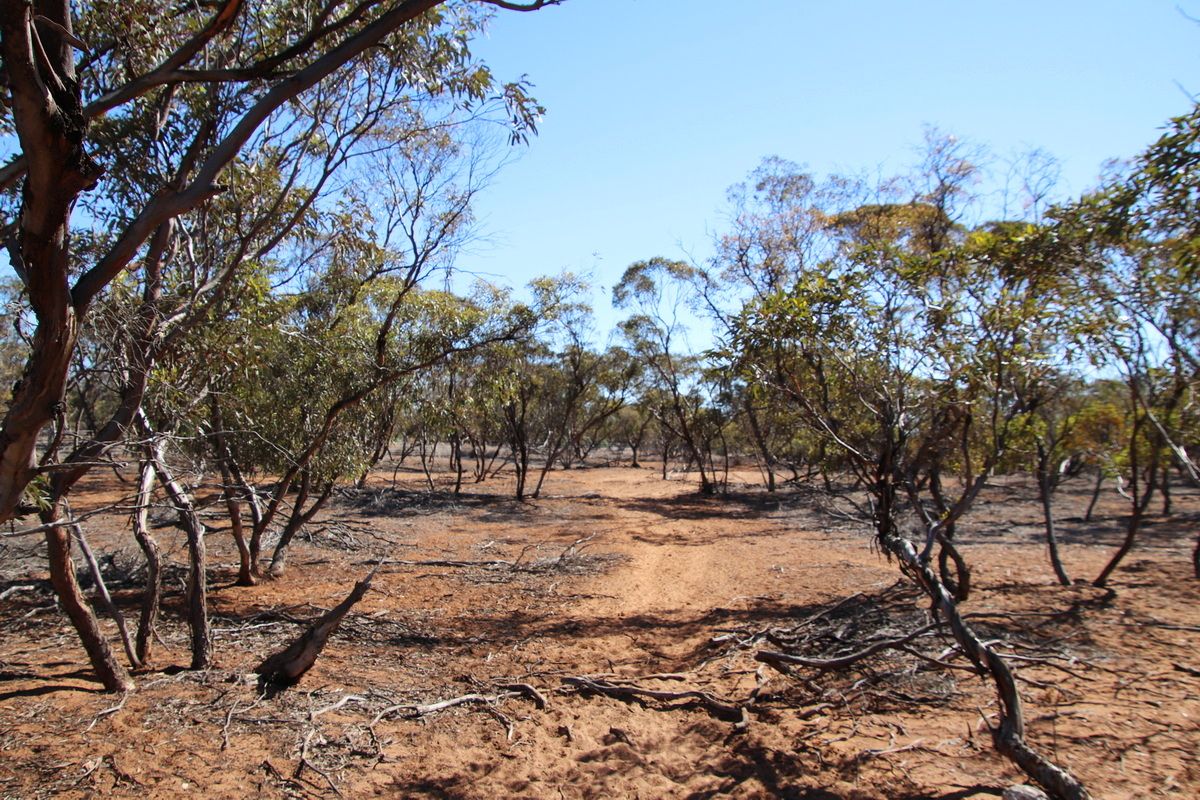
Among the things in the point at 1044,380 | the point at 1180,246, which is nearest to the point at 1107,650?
the point at 1044,380

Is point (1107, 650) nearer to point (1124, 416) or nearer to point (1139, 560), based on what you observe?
point (1124, 416)

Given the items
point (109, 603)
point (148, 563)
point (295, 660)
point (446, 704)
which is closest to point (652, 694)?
point (446, 704)

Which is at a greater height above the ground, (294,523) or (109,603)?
(294,523)

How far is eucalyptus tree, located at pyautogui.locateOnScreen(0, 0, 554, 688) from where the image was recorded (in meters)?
2.46

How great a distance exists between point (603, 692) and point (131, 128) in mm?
6302

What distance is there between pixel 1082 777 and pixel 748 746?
2.09 m

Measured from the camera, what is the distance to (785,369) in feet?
26.1

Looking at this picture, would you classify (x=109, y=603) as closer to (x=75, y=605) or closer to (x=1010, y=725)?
(x=75, y=605)

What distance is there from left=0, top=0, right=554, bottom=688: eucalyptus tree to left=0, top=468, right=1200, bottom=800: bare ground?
128 centimetres

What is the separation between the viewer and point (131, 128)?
18.7ft

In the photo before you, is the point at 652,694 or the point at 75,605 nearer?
the point at 75,605

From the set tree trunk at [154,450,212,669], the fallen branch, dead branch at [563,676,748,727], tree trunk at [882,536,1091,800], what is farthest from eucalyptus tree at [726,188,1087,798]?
tree trunk at [154,450,212,669]

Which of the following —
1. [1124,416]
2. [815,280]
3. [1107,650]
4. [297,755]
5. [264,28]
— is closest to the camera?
[297,755]

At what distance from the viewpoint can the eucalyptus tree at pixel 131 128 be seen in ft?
8.07
